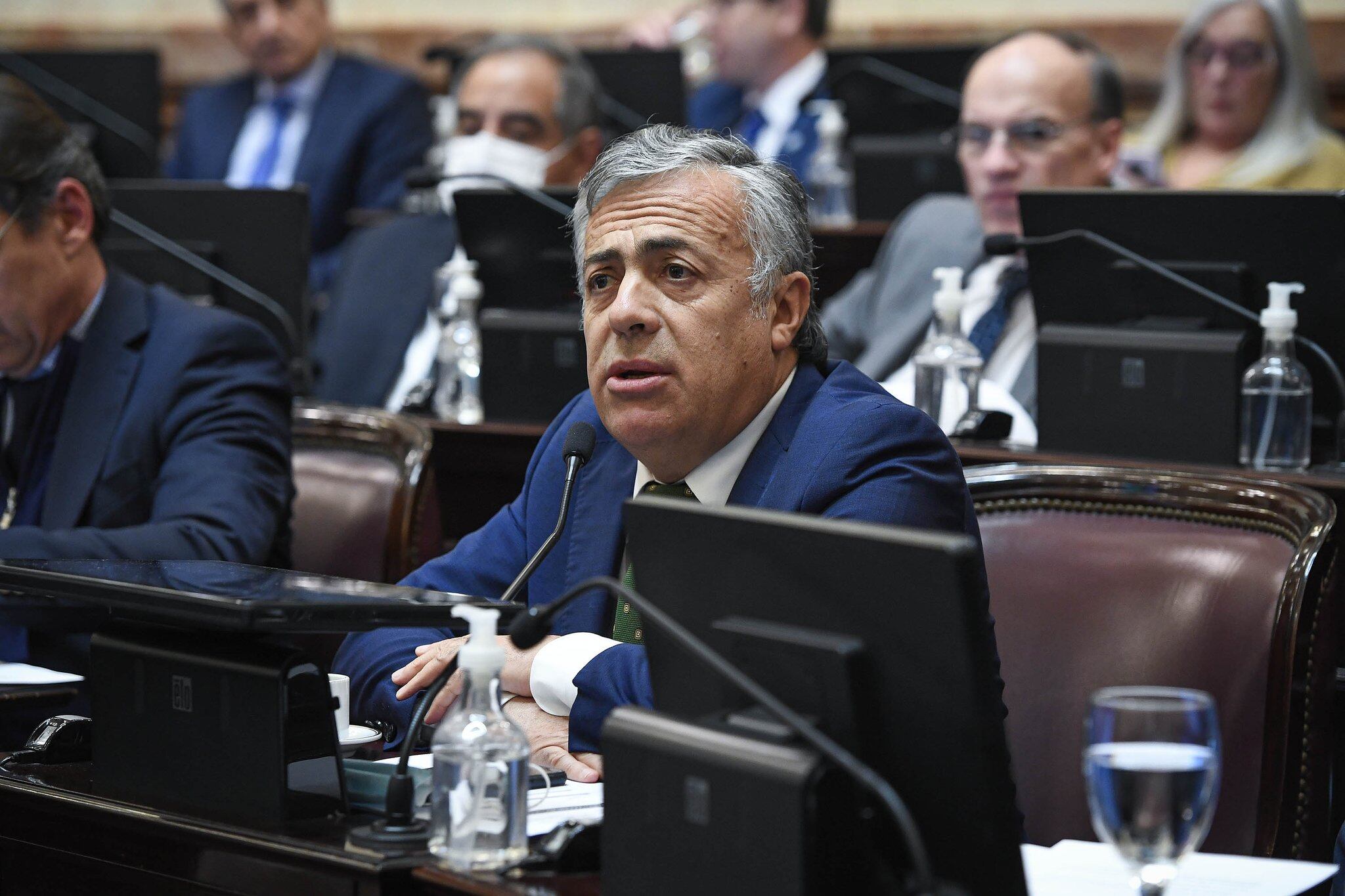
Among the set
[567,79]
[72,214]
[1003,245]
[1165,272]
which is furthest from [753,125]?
[72,214]

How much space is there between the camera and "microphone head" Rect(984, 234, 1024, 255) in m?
2.94

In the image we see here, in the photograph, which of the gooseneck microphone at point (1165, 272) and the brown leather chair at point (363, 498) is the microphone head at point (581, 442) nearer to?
the brown leather chair at point (363, 498)

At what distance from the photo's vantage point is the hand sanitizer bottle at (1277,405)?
108 inches

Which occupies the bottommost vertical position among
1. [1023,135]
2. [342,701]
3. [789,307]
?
[342,701]

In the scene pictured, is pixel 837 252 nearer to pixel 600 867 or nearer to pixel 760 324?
pixel 760 324

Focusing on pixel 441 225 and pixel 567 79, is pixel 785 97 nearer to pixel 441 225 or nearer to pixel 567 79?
pixel 567 79

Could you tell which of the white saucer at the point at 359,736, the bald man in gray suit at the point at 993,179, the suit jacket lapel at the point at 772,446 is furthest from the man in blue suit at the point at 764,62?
the white saucer at the point at 359,736

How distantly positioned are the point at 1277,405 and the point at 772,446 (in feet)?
3.73

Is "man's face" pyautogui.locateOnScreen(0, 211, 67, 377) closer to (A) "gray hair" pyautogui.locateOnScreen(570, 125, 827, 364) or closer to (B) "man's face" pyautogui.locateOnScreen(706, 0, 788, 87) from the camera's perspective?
(A) "gray hair" pyautogui.locateOnScreen(570, 125, 827, 364)

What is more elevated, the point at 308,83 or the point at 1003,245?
the point at 308,83

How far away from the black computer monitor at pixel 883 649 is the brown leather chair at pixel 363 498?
4.99 ft

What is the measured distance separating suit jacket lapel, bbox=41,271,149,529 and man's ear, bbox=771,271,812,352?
115 cm

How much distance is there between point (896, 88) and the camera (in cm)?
491

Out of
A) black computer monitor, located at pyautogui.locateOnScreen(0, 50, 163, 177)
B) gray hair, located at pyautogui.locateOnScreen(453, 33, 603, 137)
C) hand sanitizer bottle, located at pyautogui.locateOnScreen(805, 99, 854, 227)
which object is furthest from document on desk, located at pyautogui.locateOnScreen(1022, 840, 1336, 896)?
black computer monitor, located at pyautogui.locateOnScreen(0, 50, 163, 177)
